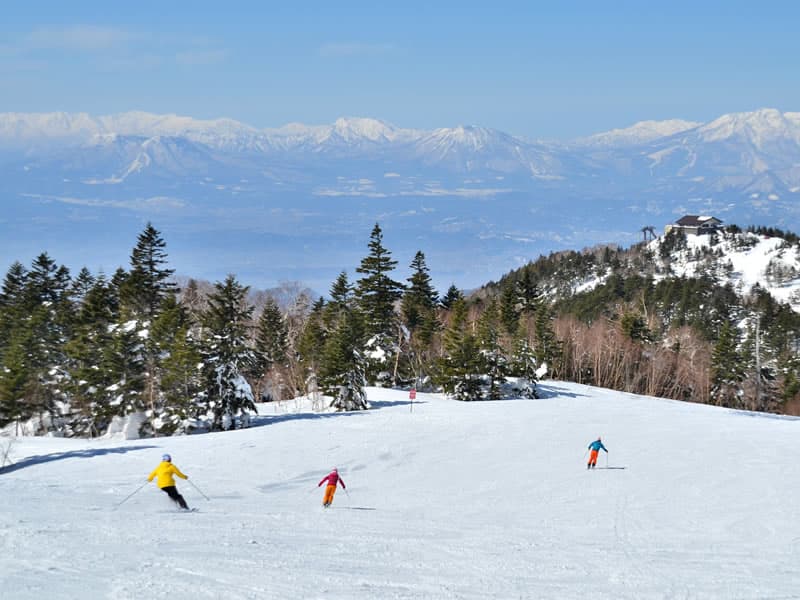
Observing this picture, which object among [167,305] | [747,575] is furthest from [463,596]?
[167,305]

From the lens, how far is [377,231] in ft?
201

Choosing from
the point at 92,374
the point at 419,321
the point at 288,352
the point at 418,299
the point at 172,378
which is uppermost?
the point at 418,299

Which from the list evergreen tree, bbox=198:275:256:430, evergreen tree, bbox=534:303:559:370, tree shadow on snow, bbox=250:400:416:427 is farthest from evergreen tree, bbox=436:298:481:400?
evergreen tree, bbox=534:303:559:370

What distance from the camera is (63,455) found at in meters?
28.6

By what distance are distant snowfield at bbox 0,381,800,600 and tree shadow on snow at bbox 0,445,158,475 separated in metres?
0.16

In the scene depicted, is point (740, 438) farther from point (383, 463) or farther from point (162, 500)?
point (162, 500)

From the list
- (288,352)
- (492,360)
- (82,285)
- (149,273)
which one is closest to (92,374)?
(149,273)

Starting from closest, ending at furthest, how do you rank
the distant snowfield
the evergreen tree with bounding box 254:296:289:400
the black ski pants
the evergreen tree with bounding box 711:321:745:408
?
the distant snowfield → the black ski pants → the evergreen tree with bounding box 254:296:289:400 → the evergreen tree with bounding box 711:321:745:408

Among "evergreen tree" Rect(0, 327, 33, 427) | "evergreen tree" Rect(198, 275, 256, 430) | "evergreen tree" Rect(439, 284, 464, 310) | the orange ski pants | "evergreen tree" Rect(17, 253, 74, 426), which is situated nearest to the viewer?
the orange ski pants

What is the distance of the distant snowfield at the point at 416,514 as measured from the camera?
515 inches

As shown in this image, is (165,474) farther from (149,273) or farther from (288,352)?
(288,352)

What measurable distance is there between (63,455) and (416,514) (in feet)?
52.8

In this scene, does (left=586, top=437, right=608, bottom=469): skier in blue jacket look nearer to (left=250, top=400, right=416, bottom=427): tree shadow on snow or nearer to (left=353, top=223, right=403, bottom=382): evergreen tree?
(left=250, top=400, right=416, bottom=427): tree shadow on snow

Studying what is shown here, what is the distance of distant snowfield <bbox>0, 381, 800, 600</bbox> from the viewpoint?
1307 cm
